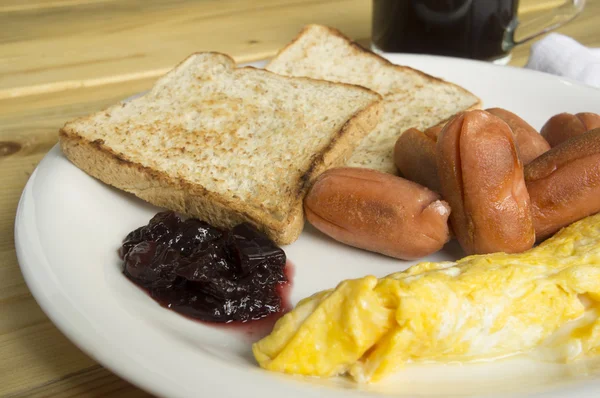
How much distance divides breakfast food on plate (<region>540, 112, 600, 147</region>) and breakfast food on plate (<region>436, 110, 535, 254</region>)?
0.48 meters

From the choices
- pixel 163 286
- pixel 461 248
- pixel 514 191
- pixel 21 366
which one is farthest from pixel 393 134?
pixel 21 366

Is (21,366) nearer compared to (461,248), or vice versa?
(21,366)

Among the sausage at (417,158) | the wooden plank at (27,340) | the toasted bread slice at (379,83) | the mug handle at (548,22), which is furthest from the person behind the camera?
the mug handle at (548,22)

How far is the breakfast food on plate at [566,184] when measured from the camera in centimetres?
192

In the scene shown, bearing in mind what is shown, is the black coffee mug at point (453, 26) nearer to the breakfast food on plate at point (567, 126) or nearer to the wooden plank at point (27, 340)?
the breakfast food on plate at point (567, 126)

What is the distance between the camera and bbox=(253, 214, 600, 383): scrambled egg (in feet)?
4.95

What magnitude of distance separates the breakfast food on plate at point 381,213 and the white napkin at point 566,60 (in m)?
1.56

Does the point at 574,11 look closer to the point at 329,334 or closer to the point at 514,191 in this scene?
the point at 514,191

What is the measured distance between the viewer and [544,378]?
5.17 ft

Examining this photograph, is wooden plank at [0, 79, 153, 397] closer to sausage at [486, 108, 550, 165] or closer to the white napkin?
sausage at [486, 108, 550, 165]

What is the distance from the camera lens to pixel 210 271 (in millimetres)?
1831

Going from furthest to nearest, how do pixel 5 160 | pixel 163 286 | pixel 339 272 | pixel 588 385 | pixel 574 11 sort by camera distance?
1. pixel 574 11
2. pixel 5 160
3. pixel 339 272
4. pixel 163 286
5. pixel 588 385

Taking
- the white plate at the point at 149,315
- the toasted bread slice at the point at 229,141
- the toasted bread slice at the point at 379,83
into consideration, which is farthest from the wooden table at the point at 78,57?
the toasted bread slice at the point at 379,83

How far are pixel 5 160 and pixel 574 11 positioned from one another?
2.85 meters
